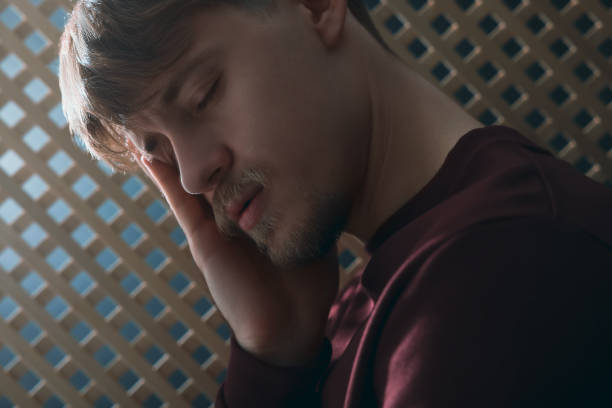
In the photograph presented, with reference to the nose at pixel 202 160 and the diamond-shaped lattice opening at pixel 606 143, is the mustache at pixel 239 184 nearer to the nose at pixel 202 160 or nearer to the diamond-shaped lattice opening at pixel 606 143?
the nose at pixel 202 160

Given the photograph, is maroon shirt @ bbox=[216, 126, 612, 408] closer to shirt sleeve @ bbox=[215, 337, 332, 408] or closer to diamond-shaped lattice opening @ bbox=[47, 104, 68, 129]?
shirt sleeve @ bbox=[215, 337, 332, 408]

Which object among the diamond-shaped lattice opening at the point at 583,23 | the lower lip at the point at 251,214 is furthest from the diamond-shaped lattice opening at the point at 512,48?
the lower lip at the point at 251,214

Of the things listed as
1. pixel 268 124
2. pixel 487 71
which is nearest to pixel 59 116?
pixel 268 124

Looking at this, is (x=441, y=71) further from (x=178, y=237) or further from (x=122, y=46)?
(x=122, y=46)

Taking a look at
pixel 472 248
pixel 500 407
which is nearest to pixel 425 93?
pixel 472 248

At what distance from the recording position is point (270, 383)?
2.19 ft

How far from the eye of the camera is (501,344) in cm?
36

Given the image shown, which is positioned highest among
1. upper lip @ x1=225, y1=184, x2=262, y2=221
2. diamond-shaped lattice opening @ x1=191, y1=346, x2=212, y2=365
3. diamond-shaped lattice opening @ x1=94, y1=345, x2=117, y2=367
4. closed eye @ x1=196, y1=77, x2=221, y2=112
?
closed eye @ x1=196, y1=77, x2=221, y2=112

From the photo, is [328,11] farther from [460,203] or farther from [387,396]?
[387,396]

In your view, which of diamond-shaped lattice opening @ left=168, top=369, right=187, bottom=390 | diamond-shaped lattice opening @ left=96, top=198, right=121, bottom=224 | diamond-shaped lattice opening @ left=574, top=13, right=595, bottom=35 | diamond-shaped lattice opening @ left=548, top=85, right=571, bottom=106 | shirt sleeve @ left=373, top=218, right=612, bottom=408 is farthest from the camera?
diamond-shaped lattice opening @ left=96, top=198, right=121, bottom=224

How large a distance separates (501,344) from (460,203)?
0.14 metres

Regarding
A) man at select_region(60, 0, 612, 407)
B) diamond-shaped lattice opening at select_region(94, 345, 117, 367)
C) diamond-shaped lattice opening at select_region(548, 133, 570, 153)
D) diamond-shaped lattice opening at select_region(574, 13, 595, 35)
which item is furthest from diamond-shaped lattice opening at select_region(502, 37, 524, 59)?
diamond-shaped lattice opening at select_region(94, 345, 117, 367)

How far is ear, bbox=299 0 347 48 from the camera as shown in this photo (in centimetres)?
65

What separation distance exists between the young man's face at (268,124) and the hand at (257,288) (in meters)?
0.12
